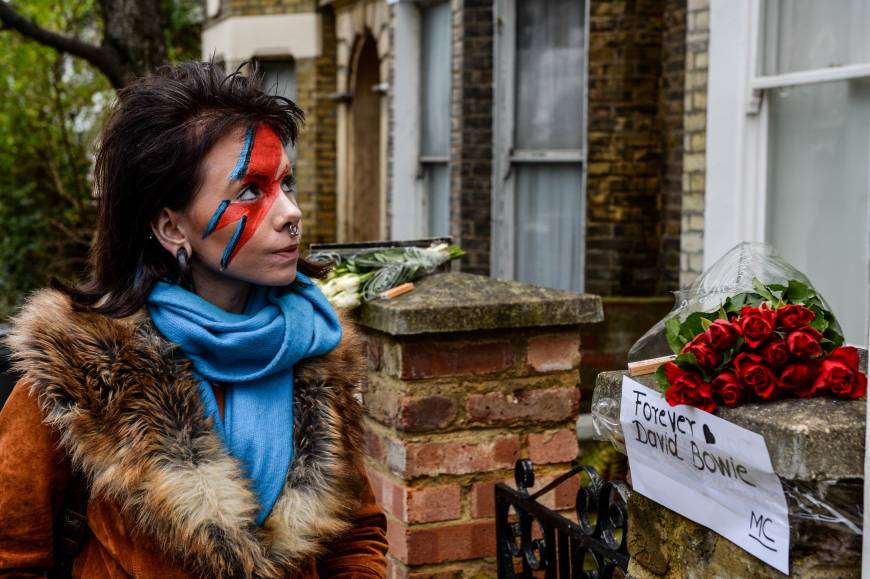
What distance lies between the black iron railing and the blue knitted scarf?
806mm

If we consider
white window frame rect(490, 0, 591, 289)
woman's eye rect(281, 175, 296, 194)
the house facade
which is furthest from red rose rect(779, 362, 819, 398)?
white window frame rect(490, 0, 591, 289)

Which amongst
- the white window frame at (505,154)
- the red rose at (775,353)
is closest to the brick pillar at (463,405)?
the red rose at (775,353)

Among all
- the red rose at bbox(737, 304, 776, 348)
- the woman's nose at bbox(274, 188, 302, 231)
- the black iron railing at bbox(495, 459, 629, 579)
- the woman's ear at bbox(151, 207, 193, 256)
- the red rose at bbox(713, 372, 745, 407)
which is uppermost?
the woman's nose at bbox(274, 188, 302, 231)

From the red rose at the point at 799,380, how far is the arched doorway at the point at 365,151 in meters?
10.8

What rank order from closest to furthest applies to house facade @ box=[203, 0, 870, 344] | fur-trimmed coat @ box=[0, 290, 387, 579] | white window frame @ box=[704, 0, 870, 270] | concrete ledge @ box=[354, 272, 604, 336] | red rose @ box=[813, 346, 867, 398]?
red rose @ box=[813, 346, 867, 398] < fur-trimmed coat @ box=[0, 290, 387, 579] < concrete ledge @ box=[354, 272, 604, 336] < house facade @ box=[203, 0, 870, 344] < white window frame @ box=[704, 0, 870, 270]

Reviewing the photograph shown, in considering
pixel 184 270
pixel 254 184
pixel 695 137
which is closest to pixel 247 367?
pixel 184 270

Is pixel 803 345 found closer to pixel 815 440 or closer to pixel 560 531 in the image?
pixel 815 440

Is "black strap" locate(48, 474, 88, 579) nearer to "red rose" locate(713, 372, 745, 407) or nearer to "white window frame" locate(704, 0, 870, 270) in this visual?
"red rose" locate(713, 372, 745, 407)

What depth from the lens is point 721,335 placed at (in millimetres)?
1852

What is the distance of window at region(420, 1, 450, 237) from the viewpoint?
927 centimetres

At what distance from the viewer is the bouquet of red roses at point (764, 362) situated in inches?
71.1

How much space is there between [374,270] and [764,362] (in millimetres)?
2006

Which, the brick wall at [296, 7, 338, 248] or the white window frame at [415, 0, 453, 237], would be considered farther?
the brick wall at [296, 7, 338, 248]

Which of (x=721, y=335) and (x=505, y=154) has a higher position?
(x=505, y=154)
